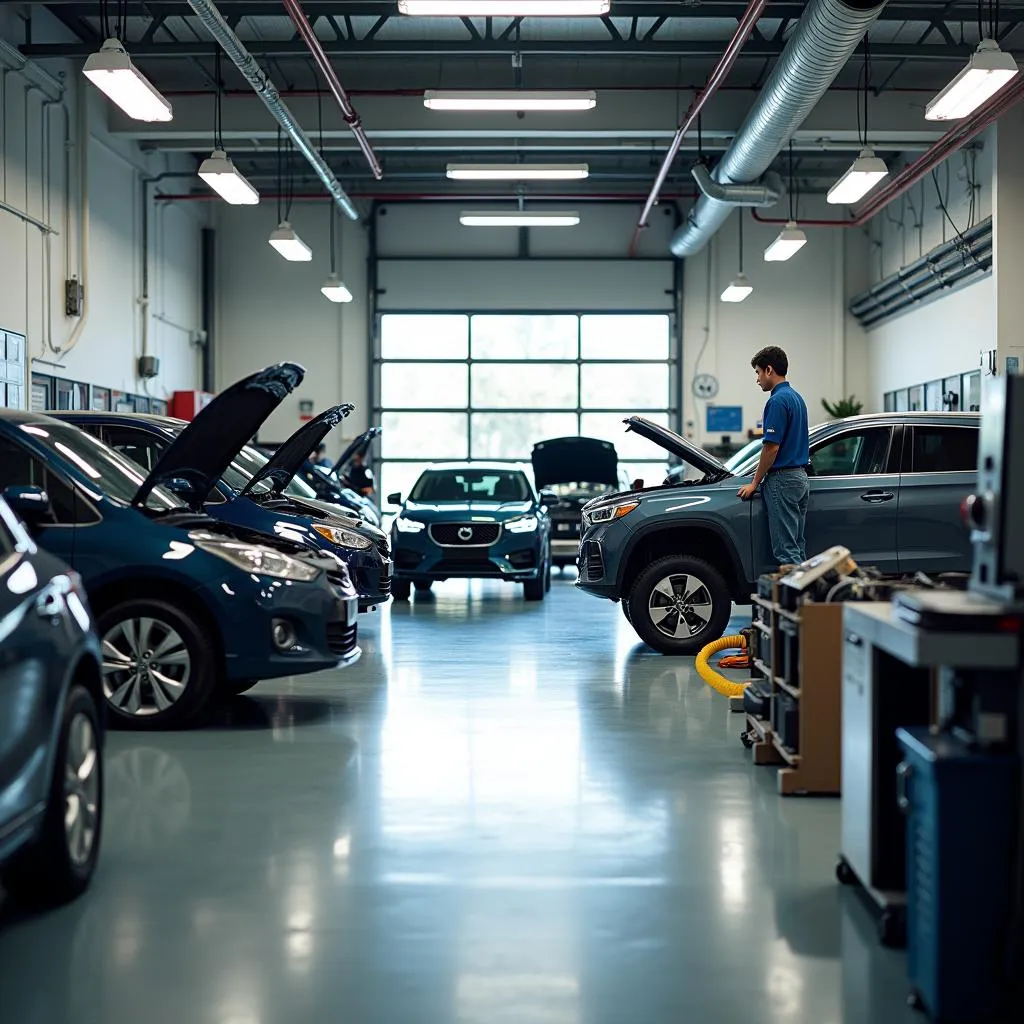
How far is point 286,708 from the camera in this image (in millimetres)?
6918

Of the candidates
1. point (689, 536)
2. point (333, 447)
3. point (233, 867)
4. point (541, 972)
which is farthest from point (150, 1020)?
point (333, 447)

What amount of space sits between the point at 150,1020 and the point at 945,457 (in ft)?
23.4

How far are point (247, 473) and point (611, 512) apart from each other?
2.99m

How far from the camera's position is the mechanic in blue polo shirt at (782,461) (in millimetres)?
8094

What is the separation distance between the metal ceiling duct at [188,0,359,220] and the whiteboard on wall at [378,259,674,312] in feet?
15.8

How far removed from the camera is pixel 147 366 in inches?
731

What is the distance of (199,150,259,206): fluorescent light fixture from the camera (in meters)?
13.5

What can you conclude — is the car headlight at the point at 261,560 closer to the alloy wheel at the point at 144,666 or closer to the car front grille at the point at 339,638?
the car front grille at the point at 339,638

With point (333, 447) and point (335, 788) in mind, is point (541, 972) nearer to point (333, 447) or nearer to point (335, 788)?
point (335, 788)

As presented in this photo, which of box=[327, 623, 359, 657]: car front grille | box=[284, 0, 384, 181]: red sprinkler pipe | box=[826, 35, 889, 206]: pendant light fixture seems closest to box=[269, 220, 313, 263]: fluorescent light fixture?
box=[284, 0, 384, 181]: red sprinkler pipe

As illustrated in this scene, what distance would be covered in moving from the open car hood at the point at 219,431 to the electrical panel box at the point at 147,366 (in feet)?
40.9

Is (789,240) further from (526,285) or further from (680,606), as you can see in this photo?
(680,606)

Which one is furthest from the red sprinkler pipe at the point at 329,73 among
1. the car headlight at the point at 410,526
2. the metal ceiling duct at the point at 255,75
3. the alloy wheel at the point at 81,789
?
the alloy wheel at the point at 81,789

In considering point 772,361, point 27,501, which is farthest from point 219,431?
point 772,361
